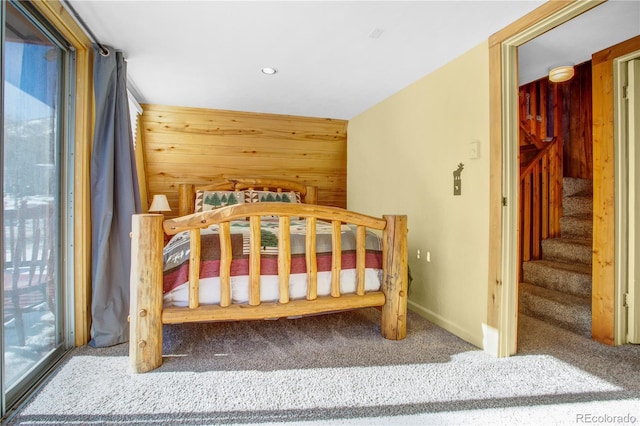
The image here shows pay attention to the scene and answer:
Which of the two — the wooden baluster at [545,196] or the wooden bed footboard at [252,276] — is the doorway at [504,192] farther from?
the wooden baluster at [545,196]

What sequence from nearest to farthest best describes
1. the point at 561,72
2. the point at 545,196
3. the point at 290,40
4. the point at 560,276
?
the point at 290,40
the point at 561,72
the point at 560,276
the point at 545,196

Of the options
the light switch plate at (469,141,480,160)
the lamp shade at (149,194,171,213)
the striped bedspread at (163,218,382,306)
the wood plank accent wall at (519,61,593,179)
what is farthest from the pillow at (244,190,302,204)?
the wood plank accent wall at (519,61,593,179)

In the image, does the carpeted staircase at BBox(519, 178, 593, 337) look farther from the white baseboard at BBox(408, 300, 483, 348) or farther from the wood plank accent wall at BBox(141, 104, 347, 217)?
the wood plank accent wall at BBox(141, 104, 347, 217)

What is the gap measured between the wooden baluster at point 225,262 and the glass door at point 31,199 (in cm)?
85

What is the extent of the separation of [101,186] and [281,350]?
57.1 inches

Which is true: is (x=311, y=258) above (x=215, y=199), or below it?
below

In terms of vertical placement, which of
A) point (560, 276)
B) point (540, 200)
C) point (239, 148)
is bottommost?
point (560, 276)

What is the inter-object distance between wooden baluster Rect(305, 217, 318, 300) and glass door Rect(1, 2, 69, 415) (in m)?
1.32

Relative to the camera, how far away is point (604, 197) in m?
2.09

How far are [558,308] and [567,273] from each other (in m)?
0.40

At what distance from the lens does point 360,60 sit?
235 centimetres

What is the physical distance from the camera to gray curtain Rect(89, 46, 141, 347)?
77.5 inches

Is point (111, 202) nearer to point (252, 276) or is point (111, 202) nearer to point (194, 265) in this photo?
point (194, 265)

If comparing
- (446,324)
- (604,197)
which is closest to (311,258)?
A: (446,324)
